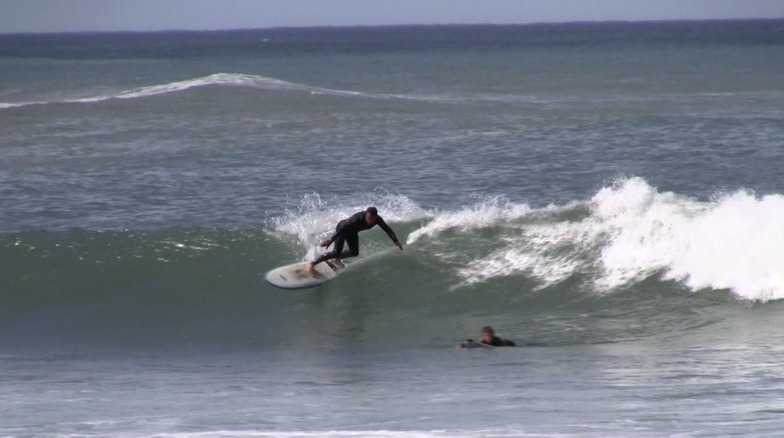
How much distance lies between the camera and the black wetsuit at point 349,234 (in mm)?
15891

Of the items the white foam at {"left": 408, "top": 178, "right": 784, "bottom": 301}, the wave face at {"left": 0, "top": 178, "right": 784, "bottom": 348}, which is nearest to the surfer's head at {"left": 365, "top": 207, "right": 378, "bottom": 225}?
the wave face at {"left": 0, "top": 178, "right": 784, "bottom": 348}

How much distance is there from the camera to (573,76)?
184 ft

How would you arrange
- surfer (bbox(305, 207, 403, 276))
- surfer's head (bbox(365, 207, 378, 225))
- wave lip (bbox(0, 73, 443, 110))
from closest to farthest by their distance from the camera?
surfer's head (bbox(365, 207, 378, 225))
surfer (bbox(305, 207, 403, 276))
wave lip (bbox(0, 73, 443, 110))

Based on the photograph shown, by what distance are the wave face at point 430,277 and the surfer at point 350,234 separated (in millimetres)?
524

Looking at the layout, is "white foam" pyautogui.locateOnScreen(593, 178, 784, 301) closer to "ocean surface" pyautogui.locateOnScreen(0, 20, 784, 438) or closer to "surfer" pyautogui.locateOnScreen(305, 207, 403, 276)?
"ocean surface" pyautogui.locateOnScreen(0, 20, 784, 438)

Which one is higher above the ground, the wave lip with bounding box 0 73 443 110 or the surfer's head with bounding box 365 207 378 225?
the surfer's head with bounding box 365 207 378 225

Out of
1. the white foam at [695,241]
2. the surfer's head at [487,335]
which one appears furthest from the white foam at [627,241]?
the surfer's head at [487,335]

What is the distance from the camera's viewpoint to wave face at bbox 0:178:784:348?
14.8m

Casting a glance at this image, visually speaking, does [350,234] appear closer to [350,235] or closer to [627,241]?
[350,235]


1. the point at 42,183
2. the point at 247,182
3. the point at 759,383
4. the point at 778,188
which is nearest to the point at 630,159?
the point at 778,188

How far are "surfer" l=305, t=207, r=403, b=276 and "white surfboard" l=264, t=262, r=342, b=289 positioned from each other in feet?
0.43

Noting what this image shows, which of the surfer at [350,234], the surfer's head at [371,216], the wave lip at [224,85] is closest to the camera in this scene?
the surfer's head at [371,216]

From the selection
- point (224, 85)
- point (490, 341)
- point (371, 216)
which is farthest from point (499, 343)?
point (224, 85)

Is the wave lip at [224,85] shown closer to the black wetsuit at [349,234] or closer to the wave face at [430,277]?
the wave face at [430,277]
